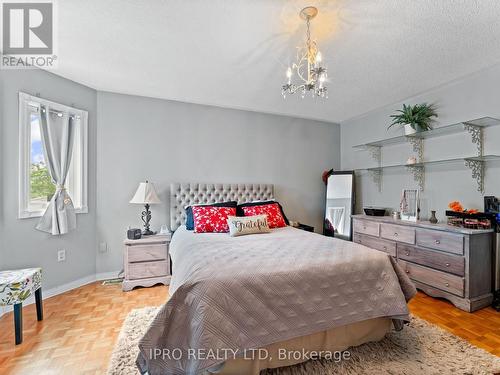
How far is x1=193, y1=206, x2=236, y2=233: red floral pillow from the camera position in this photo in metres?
3.16

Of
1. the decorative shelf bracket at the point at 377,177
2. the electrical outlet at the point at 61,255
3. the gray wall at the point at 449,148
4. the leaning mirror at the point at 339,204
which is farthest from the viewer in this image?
the leaning mirror at the point at 339,204

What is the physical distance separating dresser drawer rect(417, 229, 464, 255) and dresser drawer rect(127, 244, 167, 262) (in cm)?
329

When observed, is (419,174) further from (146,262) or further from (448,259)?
(146,262)

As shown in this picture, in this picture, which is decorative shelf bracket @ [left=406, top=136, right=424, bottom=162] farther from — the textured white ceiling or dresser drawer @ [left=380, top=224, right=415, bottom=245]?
dresser drawer @ [left=380, top=224, right=415, bottom=245]

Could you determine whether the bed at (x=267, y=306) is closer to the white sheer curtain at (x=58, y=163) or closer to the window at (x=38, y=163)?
the white sheer curtain at (x=58, y=163)

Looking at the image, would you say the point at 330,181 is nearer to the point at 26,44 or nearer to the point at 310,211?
the point at 310,211

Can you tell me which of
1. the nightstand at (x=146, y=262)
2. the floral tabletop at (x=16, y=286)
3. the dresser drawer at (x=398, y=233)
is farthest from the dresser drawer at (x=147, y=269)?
the dresser drawer at (x=398, y=233)

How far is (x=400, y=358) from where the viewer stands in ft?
5.98

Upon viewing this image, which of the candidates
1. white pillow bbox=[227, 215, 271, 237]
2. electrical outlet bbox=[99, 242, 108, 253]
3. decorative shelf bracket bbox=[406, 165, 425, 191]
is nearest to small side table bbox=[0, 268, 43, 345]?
electrical outlet bbox=[99, 242, 108, 253]

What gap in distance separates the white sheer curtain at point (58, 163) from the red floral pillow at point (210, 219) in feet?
5.05

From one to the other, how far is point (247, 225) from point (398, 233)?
2.08m

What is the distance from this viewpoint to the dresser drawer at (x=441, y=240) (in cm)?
263

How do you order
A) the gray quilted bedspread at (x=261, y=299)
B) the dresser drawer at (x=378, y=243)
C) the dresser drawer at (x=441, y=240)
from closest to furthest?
the gray quilted bedspread at (x=261, y=299) → the dresser drawer at (x=441, y=240) → the dresser drawer at (x=378, y=243)

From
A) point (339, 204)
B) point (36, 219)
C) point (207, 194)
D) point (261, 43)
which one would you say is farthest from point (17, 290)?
point (339, 204)
